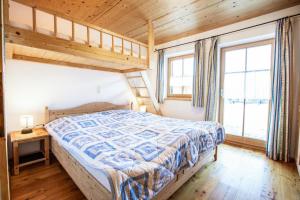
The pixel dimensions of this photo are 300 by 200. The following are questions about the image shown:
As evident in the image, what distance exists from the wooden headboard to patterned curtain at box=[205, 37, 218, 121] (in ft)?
6.38

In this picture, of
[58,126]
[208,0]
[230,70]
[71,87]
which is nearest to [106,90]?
[71,87]

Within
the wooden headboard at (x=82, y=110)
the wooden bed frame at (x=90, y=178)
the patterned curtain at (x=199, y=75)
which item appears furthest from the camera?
the patterned curtain at (x=199, y=75)

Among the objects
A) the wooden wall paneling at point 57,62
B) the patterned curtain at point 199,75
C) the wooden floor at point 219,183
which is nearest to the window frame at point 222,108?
the patterned curtain at point 199,75

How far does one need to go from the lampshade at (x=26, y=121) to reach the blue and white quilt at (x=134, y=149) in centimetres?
23

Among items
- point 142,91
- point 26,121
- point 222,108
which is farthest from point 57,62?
point 222,108

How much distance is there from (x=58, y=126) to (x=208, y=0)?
9.55 feet

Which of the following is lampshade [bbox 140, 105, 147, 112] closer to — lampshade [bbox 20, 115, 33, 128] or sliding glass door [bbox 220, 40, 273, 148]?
sliding glass door [bbox 220, 40, 273, 148]

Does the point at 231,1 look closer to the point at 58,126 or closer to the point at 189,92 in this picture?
the point at 189,92

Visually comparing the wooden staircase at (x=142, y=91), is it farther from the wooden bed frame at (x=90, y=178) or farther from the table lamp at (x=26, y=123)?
the table lamp at (x=26, y=123)

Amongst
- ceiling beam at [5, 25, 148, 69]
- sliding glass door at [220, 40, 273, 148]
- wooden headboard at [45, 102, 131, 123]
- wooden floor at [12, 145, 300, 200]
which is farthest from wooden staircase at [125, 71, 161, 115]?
wooden floor at [12, 145, 300, 200]

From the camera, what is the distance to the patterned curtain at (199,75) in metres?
3.15

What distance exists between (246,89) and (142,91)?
2.38 m

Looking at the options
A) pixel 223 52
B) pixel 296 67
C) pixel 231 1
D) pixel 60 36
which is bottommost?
pixel 296 67

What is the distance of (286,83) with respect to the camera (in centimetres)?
225
